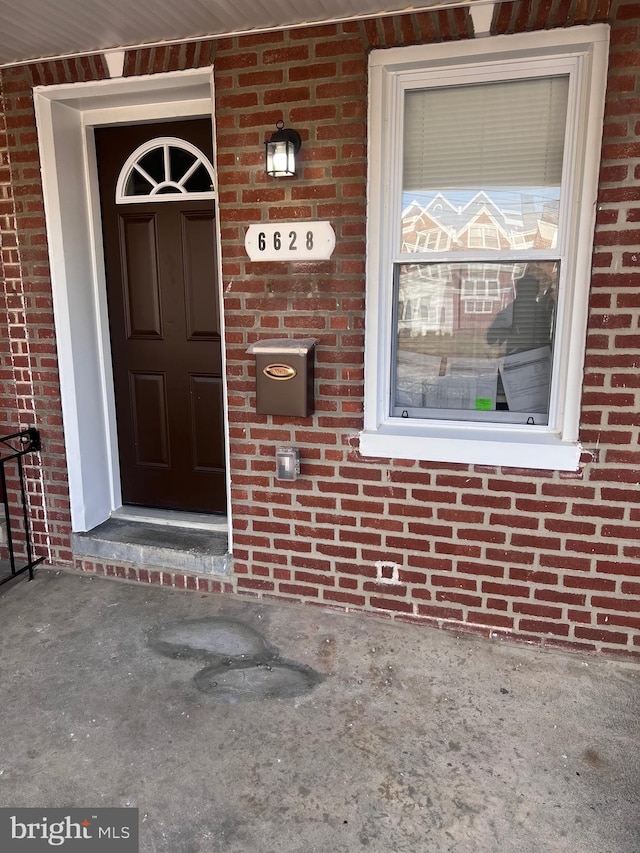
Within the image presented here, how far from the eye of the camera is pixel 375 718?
2.38 meters

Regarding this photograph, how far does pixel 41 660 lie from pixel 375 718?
1.60m

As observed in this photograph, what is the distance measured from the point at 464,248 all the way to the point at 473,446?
0.93m

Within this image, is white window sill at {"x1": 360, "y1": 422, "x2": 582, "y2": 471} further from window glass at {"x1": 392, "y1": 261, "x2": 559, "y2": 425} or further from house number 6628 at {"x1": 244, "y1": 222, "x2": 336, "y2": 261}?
house number 6628 at {"x1": 244, "y1": 222, "x2": 336, "y2": 261}

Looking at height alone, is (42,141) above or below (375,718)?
above

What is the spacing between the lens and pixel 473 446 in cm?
277

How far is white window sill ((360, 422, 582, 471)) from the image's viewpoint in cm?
267

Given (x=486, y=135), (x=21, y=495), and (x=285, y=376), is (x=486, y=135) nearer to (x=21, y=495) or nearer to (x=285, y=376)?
(x=285, y=376)

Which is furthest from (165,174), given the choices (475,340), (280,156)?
(475,340)

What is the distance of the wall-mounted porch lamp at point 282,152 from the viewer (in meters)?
2.71

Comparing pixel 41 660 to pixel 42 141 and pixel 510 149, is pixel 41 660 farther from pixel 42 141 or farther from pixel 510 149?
pixel 510 149

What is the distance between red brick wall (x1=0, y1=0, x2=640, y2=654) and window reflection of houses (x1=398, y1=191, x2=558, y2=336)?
249 millimetres

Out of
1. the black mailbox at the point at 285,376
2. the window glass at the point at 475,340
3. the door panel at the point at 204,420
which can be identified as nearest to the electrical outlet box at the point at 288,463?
the black mailbox at the point at 285,376

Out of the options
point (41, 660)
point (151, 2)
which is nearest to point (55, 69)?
point (151, 2)

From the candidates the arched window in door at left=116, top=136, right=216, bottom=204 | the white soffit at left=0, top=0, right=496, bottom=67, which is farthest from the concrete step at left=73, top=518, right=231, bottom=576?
the white soffit at left=0, top=0, right=496, bottom=67
